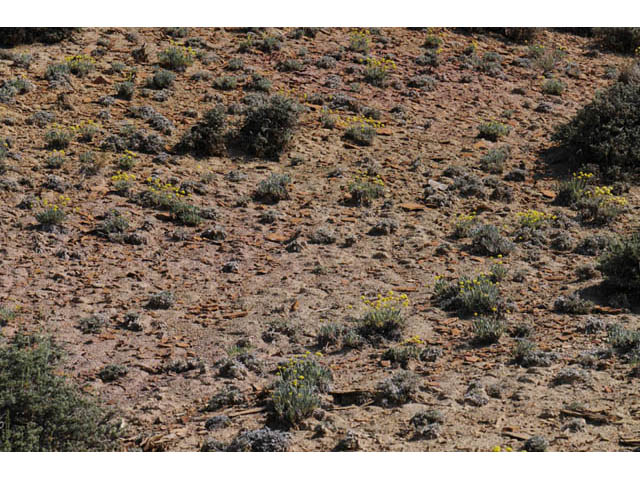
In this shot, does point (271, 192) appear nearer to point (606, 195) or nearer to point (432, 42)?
point (606, 195)

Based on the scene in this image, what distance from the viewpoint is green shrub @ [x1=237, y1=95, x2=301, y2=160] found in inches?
534

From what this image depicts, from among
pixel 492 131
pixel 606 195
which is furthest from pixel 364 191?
pixel 606 195

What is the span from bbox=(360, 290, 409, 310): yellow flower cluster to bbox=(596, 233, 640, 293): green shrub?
8.69 feet

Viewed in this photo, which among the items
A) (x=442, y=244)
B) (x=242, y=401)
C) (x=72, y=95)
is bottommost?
(x=242, y=401)

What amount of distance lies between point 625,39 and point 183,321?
606 inches

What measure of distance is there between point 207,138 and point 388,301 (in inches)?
213

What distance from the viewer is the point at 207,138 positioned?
13375 millimetres

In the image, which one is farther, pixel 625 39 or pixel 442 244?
pixel 625 39

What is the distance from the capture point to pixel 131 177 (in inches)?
481

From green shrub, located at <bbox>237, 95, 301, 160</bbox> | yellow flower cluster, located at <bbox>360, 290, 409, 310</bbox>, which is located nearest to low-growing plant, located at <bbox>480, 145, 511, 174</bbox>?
green shrub, located at <bbox>237, 95, 301, 160</bbox>

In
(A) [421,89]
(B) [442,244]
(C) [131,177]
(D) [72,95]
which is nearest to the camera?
(B) [442,244]

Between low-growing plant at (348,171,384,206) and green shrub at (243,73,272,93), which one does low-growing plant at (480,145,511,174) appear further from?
green shrub at (243,73,272,93)

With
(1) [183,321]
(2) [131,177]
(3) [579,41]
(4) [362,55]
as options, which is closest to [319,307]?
(1) [183,321]

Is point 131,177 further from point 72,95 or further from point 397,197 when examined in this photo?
point 397,197
